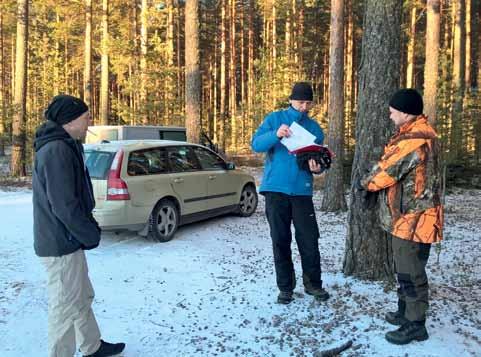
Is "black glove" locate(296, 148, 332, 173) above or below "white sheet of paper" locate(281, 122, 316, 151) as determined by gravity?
below

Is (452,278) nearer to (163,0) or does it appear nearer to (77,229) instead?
(77,229)

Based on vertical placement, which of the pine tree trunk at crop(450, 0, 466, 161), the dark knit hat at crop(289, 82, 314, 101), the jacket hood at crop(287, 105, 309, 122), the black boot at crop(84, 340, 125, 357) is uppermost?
the pine tree trunk at crop(450, 0, 466, 161)

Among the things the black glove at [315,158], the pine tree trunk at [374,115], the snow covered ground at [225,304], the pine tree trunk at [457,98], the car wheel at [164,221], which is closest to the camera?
the snow covered ground at [225,304]

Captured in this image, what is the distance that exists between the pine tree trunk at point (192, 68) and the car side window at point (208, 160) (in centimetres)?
248

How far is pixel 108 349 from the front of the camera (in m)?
3.78

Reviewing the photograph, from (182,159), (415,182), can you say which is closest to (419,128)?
(415,182)

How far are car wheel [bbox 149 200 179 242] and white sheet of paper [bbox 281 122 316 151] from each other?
3837 millimetres

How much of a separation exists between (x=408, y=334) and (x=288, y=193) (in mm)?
1666

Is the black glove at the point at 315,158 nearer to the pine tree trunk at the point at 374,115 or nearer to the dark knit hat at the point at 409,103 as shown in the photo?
the pine tree trunk at the point at 374,115

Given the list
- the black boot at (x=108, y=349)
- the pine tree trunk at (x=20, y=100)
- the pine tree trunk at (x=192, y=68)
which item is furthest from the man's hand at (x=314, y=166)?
the pine tree trunk at (x=20, y=100)

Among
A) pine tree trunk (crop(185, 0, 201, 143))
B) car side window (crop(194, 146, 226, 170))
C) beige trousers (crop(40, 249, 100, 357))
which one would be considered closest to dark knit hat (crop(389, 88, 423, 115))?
beige trousers (crop(40, 249, 100, 357))

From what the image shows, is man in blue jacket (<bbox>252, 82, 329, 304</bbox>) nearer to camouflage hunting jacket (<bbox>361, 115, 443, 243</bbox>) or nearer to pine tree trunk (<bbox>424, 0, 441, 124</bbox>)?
camouflage hunting jacket (<bbox>361, 115, 443, 243</bbox>)

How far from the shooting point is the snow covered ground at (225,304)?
158 inches

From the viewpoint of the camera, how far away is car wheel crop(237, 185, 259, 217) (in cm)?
997
